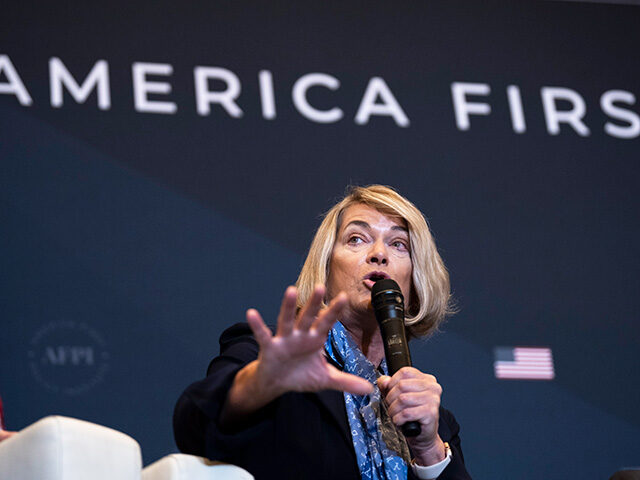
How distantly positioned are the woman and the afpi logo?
1.11m

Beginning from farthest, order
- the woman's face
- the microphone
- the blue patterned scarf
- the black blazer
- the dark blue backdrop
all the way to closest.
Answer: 1. the dark blue backdrop
2. the woman's face
3. the blue patterned scarf
4. the microphone
5. the black blazer

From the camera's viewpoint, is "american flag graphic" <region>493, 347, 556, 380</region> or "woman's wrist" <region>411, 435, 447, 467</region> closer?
"woman's wrist" <region>411, 435, 447, 467</region>

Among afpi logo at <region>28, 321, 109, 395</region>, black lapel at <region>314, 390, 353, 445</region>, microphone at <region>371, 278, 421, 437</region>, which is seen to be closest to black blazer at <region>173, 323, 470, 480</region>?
black lapel at <region>314, 390, 353, 445</region>

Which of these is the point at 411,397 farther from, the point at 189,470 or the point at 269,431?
the point at 189,470

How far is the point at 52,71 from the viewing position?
3541mm

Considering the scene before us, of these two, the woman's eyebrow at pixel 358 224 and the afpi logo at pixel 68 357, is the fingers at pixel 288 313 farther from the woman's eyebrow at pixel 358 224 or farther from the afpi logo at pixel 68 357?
the afpi logo at pixel 68 357

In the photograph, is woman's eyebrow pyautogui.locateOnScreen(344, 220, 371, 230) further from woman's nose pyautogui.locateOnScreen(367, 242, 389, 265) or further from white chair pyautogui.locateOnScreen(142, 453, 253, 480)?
white chair pyautogui.locateOnScreen(142, 453, 253, 480)

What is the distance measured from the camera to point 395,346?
179 centimetres

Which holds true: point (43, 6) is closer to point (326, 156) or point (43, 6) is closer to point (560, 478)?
point (326, 156)

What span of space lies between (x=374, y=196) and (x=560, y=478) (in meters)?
1.52

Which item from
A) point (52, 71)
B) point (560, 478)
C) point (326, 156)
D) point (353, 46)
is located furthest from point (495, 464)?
point (52, 71)

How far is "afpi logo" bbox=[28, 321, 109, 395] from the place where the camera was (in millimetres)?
3092

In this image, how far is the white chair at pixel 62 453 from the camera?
132 cm

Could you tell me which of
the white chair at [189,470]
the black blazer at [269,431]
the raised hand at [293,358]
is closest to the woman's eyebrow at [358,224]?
the black blazer at [269,431]
